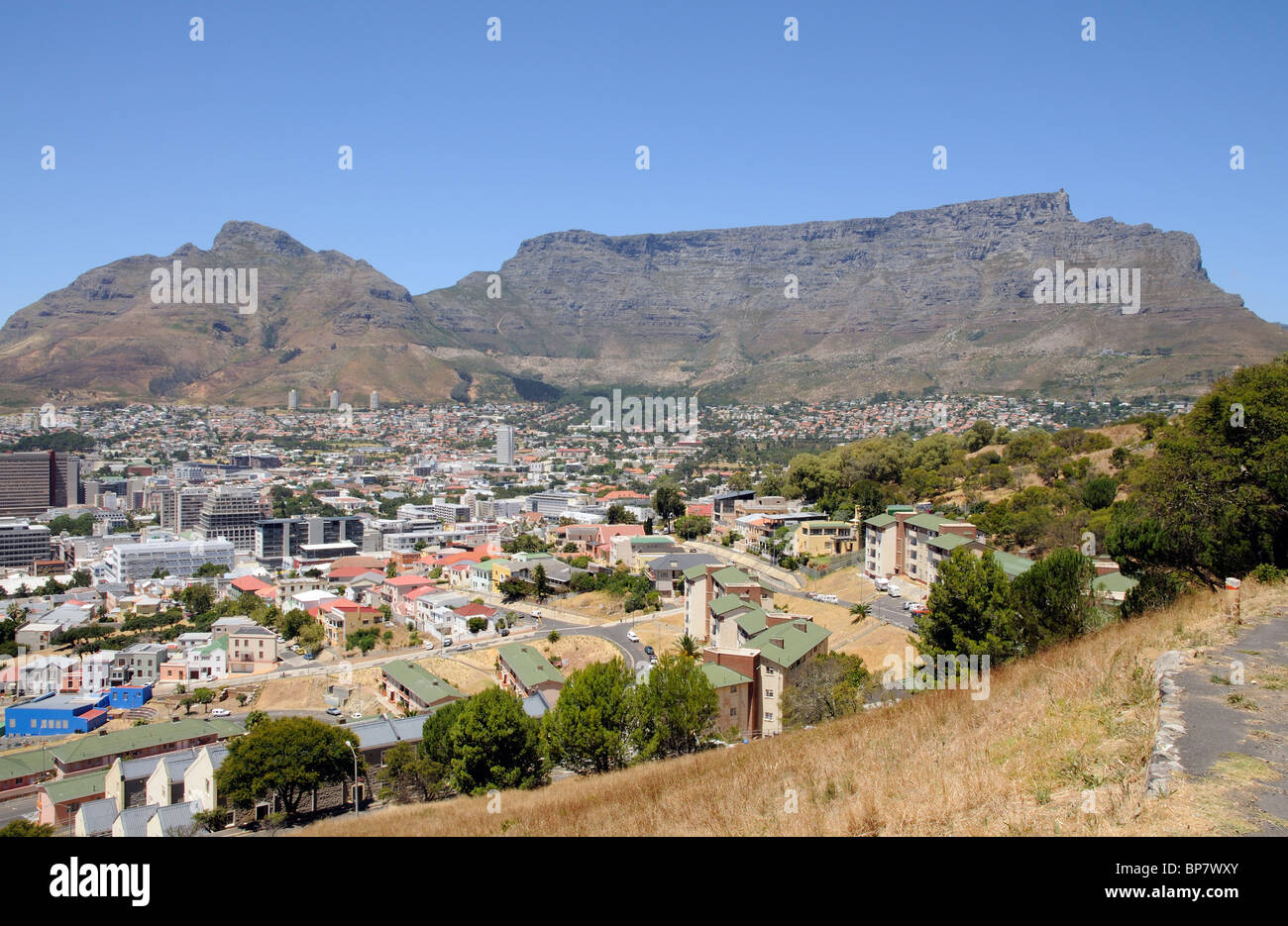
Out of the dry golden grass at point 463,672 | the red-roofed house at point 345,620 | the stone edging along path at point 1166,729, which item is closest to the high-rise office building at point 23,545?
the red-roofed house at point 345,620

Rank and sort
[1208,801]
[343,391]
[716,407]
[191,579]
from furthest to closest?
A: [343,391] → [716,407] → [191,579] → [1208,801]

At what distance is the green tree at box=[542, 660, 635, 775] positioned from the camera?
39.2ft

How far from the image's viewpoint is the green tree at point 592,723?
39.2 ft

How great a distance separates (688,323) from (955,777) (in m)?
160

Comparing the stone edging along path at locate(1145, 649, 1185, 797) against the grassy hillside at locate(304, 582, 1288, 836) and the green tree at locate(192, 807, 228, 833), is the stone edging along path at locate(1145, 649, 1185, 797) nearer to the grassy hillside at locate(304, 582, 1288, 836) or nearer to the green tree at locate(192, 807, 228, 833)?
the grassy hillside at locate(304, 582, 1288, 836)

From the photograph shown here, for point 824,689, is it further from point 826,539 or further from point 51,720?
point 51,720

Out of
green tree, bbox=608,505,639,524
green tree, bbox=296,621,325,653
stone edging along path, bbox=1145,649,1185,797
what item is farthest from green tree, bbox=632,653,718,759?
green tree, bbox=608,505,639,524

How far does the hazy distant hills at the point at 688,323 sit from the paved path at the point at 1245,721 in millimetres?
82896

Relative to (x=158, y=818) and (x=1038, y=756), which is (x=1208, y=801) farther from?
(x=158, y=818)

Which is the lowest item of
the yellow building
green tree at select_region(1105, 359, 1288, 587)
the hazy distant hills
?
the yellow building

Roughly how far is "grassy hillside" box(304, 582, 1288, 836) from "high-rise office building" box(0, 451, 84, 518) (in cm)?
8624
